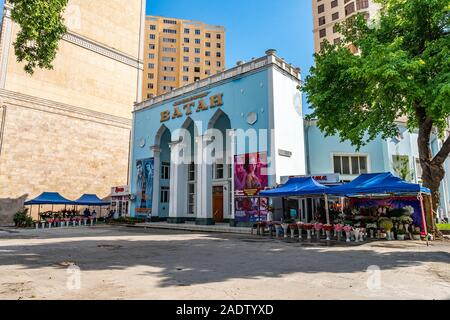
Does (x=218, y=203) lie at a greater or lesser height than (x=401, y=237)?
greater

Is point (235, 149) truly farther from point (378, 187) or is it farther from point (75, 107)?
point (75, 107)

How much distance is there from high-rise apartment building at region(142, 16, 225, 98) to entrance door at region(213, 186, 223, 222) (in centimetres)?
4956

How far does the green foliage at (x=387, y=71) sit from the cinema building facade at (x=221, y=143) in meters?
6.01

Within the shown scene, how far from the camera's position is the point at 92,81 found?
33.8 meters

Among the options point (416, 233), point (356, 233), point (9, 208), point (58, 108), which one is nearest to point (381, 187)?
point (356, 233)

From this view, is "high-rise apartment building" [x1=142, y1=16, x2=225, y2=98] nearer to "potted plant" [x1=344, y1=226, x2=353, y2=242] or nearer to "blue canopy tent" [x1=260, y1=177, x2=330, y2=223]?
"blue canopy tent" [x1=260, y1=177, x2=330, y2=223]

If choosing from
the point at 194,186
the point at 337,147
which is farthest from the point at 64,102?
the point at 337,147

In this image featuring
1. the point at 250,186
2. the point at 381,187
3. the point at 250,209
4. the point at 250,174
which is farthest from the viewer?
the point at 250,174

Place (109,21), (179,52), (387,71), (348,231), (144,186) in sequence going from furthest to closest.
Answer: (179,52) < (109,21) < (144,186) < (348,231) < (387,71)

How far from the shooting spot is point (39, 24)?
1174cm

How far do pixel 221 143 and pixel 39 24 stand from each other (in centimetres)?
1591

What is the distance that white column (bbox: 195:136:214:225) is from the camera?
75.2ft

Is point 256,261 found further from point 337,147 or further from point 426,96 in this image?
point 337,147
